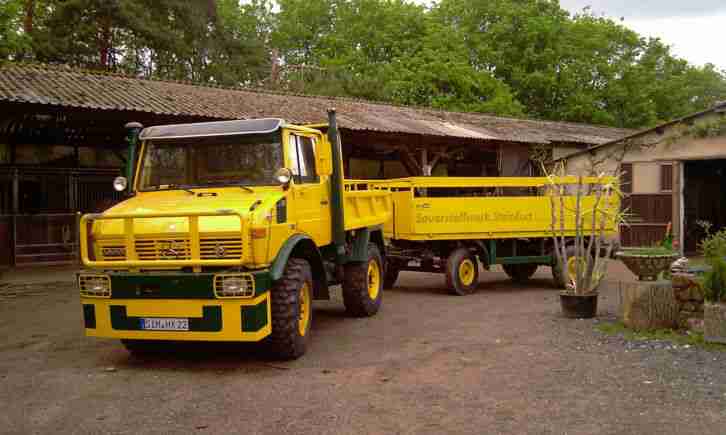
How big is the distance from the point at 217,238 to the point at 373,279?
12.3 ft

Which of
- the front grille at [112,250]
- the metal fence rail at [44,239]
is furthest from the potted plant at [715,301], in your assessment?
the metal fence rail at [44,239]

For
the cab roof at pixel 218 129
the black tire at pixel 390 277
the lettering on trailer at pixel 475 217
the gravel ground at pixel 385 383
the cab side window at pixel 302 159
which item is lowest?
the gravel ground at pixel 385 383

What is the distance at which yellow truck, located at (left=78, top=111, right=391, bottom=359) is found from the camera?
19.2 feet

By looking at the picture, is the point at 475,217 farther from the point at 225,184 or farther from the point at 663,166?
the point at 663,166

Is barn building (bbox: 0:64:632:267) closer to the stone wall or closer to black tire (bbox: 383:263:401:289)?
black tire (bbox: 383:263:401:289)

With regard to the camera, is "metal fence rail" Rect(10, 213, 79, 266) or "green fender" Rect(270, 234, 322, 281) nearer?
"green fender" Rect(270, 234, 322, 281)

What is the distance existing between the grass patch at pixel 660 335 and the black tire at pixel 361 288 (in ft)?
9.31

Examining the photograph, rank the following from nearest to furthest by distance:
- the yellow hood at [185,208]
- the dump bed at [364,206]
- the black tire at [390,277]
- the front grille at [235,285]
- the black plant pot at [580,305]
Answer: the front grille at [235,285]
the yellow hood at [185,208]
the dump bed at [364,206]
the black plant pot at [580,305]
the black tire at [390,277]

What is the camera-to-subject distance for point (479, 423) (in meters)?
4.61

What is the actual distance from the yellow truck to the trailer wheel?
3.41m

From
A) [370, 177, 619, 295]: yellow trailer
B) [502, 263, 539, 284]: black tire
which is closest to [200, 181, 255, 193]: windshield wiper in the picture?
[370, 177, 619, 295]: yellow trailer

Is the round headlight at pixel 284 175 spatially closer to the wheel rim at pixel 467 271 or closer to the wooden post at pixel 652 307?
the wooden post at pixel 652 307

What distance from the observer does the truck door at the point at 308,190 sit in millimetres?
6879

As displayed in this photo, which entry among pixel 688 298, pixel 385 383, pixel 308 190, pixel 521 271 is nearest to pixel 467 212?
pixel 521 271
